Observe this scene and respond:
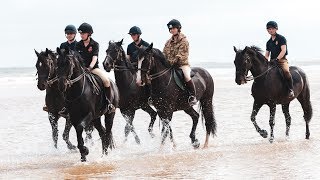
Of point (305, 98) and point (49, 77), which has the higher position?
point (49, 77)

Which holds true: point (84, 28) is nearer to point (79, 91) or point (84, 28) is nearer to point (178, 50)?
point (79, 91)

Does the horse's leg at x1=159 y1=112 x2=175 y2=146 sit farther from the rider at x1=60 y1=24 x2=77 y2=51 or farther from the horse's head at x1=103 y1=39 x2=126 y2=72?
the rider at x1=60 y1=24 x2=77 y2=51

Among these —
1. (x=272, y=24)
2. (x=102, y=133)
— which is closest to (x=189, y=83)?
(x=102, y=133)

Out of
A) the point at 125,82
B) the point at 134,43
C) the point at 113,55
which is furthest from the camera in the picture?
the point at 134,43

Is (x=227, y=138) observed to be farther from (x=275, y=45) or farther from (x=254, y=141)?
(x=275, y=45)

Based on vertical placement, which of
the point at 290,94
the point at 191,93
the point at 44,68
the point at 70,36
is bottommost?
the point at 290,94

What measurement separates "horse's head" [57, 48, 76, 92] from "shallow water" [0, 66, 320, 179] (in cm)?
139

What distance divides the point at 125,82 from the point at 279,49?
12.2 feet

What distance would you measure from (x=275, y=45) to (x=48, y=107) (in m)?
Answer: 5.35

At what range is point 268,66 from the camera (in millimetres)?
13820

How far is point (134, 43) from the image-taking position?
1418cm

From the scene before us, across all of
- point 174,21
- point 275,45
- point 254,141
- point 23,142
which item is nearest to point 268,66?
point 275,45

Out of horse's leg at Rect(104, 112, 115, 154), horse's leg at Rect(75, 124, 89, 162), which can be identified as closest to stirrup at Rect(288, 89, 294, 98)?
horse's leg at Rect(104, 112, 115, 154)

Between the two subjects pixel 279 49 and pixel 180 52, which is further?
pixel 279 49
